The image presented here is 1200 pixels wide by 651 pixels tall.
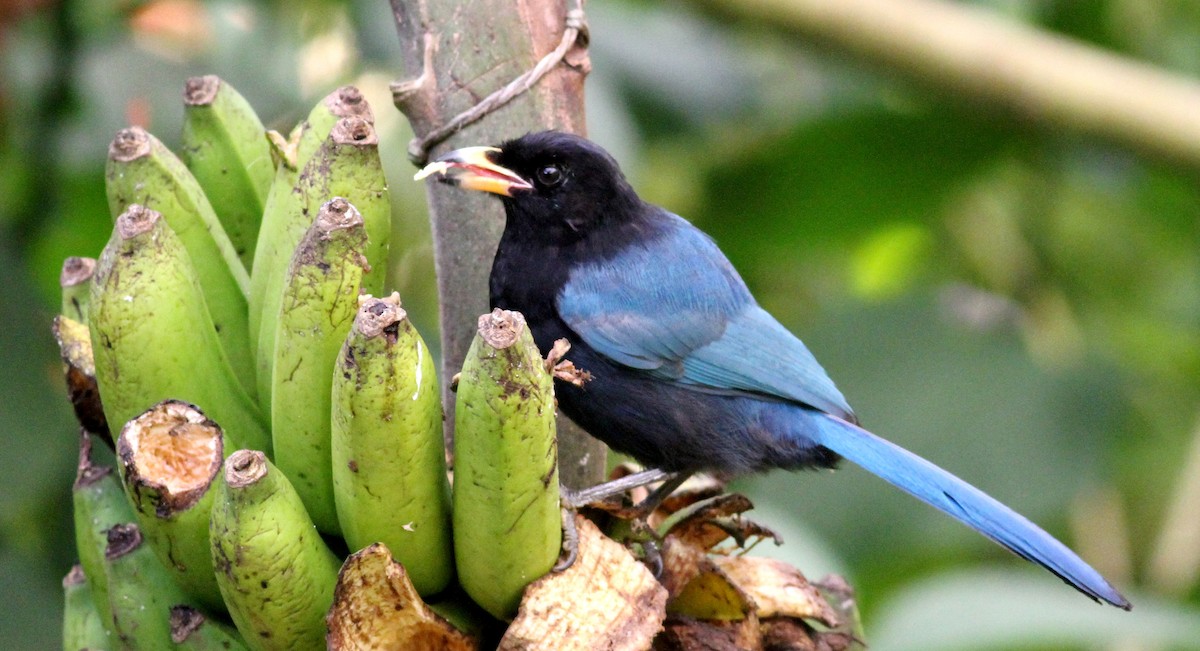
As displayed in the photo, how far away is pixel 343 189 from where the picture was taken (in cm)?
194

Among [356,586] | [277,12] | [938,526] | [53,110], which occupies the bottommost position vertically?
[356,586]

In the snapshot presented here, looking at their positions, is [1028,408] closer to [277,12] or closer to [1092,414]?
[1092,414]

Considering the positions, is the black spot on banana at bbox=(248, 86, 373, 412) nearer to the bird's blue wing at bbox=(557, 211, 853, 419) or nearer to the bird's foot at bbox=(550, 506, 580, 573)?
the bird's foot at bbox=(550, 506, 580, 573)

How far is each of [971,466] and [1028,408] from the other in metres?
0.28

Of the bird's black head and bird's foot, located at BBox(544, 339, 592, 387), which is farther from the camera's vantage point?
the bird's black head

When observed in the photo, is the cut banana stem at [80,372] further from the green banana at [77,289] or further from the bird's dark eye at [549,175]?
the bird's dark eye at [549,175]

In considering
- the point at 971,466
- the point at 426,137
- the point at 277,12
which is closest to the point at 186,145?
the point at 426,137

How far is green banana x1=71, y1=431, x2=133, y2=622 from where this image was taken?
2.01 metres

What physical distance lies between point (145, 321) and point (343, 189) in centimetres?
35

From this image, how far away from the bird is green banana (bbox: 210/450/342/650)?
672 millimetres

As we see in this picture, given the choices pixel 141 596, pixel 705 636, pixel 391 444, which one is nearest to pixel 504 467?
pixel 391 444

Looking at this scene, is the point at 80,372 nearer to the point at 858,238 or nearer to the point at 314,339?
the point at 314,339

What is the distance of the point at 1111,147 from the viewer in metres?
4.05

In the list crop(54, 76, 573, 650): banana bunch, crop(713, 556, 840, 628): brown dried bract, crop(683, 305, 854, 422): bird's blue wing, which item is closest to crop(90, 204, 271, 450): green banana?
crop(54, 76, 573, 650): banana bunch
